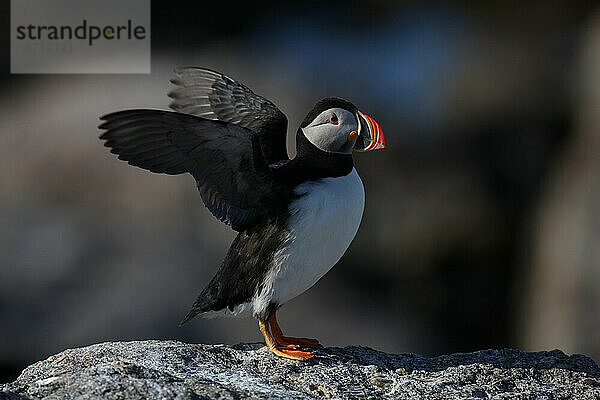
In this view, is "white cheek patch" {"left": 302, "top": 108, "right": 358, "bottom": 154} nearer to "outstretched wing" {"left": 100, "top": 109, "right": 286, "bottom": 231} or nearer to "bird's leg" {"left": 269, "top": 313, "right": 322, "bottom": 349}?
"outstretched wing" {"left": 100, "top": 109, "right": 286, "bottom": 231}

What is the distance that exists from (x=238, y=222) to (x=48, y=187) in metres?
2.57

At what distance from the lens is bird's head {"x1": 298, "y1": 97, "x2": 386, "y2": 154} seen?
2207 mm

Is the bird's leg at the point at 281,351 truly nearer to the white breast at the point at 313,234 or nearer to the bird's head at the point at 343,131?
the white breast at the point at 313,234

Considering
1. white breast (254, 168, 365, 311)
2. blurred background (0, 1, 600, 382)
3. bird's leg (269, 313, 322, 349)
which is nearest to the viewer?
white breast (254, 168, 365, 311)

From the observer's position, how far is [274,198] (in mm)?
2201

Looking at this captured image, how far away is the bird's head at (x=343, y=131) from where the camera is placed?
2.21 m

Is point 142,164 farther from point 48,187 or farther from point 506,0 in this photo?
point 506,0

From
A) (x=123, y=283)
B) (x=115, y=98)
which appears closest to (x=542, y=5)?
(x=115, y=98)

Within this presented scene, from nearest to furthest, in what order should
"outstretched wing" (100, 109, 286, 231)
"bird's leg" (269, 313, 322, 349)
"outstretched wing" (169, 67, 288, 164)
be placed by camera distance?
"outstretched wing" (100, 109, 286, 231) < "bird's leg" (269, 313, 322, 349) < "outstretched wing" (169, 67, 288, 164)

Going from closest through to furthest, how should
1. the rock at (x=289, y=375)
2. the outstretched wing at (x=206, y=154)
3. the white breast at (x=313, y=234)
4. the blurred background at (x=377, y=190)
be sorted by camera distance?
the rock at (x=289, y=375), the outstretched wing at (x=206, y=154), the white breast at (x=313, y=234), the blurred background at (x=377, y=190)

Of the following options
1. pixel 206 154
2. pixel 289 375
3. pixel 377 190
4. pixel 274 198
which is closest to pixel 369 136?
pixel 274 198

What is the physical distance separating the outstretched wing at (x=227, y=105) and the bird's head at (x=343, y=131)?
11.6 inches

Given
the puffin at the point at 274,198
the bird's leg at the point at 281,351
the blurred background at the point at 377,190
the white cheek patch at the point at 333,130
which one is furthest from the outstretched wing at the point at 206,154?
the blurred background at the point at 377,190

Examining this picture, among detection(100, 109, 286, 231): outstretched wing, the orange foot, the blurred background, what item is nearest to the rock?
the orange foot
